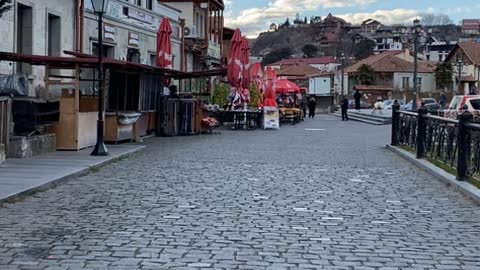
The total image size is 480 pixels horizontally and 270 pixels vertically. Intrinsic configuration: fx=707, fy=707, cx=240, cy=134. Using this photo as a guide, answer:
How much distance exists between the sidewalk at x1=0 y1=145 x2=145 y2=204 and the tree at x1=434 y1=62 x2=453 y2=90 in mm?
72867

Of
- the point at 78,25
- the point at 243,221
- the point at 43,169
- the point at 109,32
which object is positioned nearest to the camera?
the point at 243,221

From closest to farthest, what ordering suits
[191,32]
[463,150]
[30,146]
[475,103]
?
[463,150] → [30,146] → [475,103] → [191,32]

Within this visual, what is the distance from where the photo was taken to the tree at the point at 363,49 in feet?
433

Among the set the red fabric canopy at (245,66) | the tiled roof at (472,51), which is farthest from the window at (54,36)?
the tiled roof at (472,51)

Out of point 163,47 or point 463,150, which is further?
point 163,47

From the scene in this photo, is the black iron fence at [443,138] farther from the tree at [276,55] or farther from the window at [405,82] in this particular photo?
the tree at [276,55]

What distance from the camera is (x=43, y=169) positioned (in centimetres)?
1272

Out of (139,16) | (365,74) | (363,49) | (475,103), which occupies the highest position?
(363,49)

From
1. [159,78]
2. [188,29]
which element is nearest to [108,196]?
[159,78]

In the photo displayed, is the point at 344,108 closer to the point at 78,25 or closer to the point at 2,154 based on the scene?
the point at 78,25

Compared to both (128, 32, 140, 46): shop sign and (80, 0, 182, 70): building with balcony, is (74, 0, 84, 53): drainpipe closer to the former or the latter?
(80, 0, 182, 70): building with balcony

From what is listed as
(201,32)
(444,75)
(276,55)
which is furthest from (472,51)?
(201,32)

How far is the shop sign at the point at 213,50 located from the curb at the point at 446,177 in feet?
78.2

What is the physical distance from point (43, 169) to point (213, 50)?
2995cm
